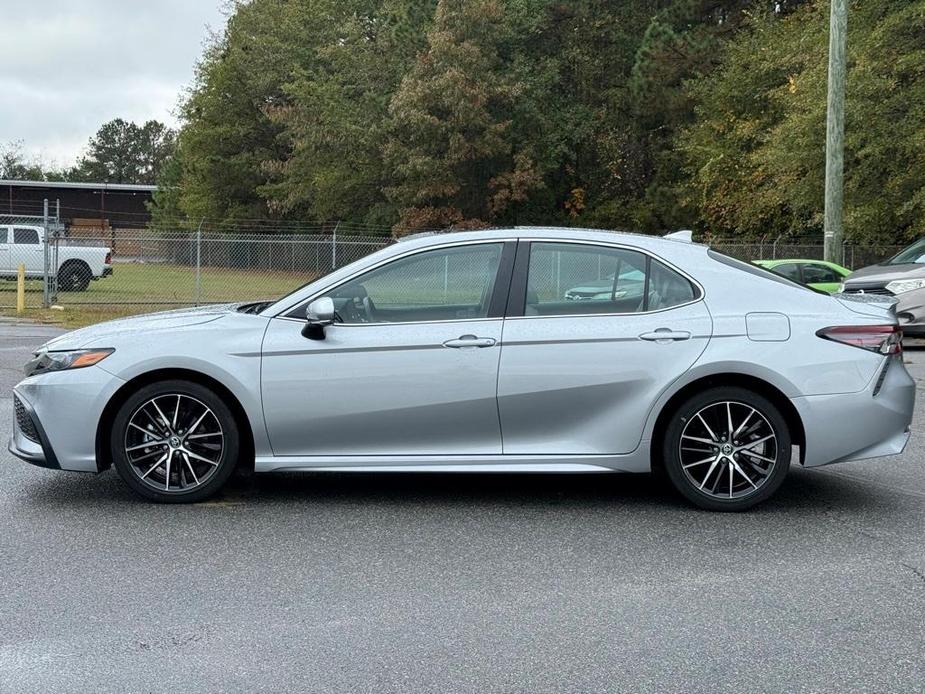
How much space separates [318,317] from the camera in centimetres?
614

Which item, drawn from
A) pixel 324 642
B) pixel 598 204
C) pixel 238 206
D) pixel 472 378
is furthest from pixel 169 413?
pixel 238 206

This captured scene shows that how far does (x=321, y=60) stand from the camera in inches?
2084

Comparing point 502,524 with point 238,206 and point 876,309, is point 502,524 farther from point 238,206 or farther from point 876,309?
point 238,206

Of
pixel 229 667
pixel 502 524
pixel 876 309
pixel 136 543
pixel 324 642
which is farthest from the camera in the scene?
pixel 876 309

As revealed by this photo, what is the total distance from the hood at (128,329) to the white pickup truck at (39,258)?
999 inches

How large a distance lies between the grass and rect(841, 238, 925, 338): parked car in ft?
44.6

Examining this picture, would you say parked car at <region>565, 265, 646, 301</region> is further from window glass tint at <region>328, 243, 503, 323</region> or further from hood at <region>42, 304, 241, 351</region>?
hood at <region>42, 304, 241, 351</region>

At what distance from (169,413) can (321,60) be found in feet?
160

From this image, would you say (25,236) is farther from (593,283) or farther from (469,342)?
(593,283)

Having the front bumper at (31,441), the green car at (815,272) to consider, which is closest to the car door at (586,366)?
the front bumper at (31,441)

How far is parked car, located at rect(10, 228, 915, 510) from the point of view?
20.3ft

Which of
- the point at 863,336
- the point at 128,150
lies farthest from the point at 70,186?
the point at 128,150

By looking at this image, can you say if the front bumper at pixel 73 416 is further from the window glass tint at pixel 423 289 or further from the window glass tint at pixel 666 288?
A: the window glass tint at pixel 666 288

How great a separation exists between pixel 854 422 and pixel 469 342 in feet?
7.10
